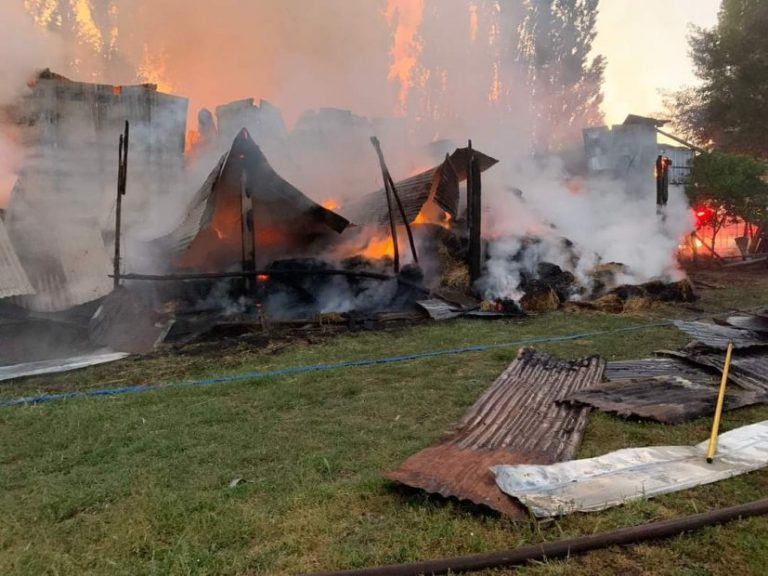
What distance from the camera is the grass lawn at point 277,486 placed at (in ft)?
8.61

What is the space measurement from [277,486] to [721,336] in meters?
6.49

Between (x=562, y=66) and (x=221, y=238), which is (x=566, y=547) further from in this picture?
(x=562, y=66)

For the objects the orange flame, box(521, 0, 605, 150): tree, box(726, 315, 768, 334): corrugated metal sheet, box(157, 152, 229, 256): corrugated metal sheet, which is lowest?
box(726, 315, 768, 334): corrugated metal sheet

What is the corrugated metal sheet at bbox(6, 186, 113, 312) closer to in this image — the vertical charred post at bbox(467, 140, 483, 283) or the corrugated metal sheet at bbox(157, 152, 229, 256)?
the corrugated metal sheet at bbox(157, 152, 229, 256)

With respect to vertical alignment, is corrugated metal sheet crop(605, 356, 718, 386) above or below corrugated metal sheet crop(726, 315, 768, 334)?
below

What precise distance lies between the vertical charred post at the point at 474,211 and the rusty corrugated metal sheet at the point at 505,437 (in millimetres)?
6170

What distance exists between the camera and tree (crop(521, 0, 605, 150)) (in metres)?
33.5

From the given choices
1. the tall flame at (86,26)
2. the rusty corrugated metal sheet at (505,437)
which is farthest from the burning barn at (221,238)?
the tall flame at (86,26)

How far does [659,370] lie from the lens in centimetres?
581

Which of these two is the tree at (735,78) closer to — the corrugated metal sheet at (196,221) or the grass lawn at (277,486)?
the grass lawn at (277,486)

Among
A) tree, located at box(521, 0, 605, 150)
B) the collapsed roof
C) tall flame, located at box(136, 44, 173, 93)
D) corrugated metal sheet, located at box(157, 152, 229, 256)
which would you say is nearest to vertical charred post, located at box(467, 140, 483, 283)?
the collapsed roof

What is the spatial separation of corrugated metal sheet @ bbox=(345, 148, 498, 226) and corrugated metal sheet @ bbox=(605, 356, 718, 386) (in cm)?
691

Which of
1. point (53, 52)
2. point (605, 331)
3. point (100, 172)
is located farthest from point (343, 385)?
point (53, 52)

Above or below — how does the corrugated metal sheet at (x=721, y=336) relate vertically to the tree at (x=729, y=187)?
below
